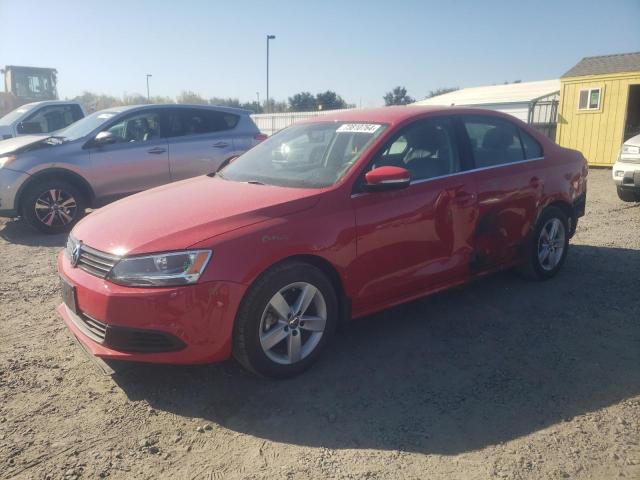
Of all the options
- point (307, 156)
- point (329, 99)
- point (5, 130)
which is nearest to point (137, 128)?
point (307, 156)

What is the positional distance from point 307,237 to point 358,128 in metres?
1.22

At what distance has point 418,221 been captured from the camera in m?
3.79

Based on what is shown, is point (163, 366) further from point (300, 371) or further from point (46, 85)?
point (46, 85)

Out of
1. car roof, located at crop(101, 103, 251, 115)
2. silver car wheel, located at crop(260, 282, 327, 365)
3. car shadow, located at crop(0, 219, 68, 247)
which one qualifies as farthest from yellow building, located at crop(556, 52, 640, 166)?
silver car wheel, located at crop(260, 282, 327, 365)

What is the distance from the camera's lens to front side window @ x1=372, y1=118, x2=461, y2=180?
3838 millimetres

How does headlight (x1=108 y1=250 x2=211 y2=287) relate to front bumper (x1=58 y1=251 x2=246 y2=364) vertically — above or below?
above

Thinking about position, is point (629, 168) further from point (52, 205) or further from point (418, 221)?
point (52, 205)

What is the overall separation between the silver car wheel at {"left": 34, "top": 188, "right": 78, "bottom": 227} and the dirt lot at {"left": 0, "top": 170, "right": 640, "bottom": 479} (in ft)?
10.4

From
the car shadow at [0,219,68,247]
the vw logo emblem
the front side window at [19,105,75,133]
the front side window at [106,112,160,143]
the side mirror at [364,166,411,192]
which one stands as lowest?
the car shadow at [0,219,68,247]

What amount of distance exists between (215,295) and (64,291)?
116 cm

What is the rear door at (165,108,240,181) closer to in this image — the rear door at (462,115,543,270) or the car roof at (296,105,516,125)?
the car roof at (296,105,516,125)

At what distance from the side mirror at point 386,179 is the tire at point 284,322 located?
0.70m

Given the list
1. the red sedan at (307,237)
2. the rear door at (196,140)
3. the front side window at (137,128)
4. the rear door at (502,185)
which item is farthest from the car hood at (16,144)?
the rear door at (502,185)

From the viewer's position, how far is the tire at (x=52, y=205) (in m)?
7.13
